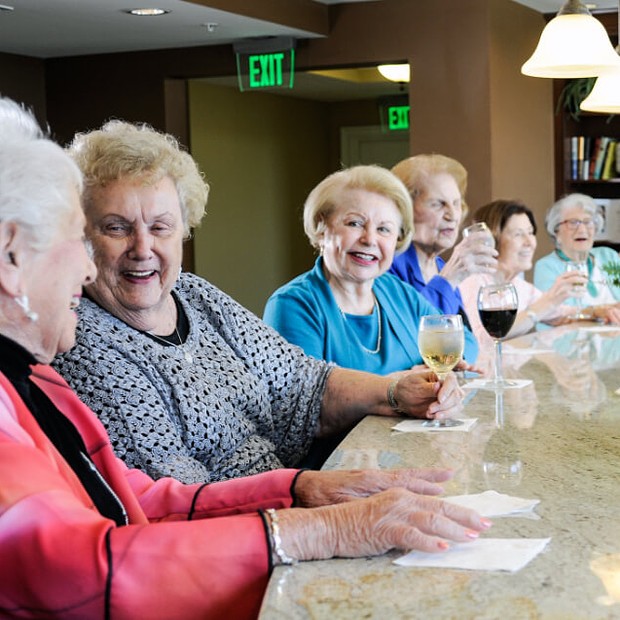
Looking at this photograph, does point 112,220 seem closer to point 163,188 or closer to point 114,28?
point 163,188

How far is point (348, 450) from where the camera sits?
71.7 inches

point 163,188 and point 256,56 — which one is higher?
point 256,56

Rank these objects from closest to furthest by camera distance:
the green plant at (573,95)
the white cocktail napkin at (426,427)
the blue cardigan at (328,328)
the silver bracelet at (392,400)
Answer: the white cocktail napkin at (426,427) → the silver bracelet at (392,400) → the blue cardigan at (328,328) → the green plant at (573,95)

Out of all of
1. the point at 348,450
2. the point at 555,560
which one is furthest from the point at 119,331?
the point at 555,560

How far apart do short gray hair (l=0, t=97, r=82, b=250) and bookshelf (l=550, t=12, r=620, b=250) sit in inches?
259

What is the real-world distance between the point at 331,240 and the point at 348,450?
131 cm

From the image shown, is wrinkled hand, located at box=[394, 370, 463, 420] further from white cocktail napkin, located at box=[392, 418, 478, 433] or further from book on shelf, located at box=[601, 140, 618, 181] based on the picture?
book on shelf, located at box=[601, 140, 618, 181]

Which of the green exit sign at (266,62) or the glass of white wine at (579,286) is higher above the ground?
the green exit sign at (266,62)

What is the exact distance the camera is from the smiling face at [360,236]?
301 cm

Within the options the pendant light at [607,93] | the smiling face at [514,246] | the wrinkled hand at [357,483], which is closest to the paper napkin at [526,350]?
the pendant light at [607,93]

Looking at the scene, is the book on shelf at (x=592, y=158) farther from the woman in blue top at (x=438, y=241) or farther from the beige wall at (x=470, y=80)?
the woman in blue top at (x=438, y=241)

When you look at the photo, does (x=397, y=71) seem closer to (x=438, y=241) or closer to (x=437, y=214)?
(x=437, y=214)

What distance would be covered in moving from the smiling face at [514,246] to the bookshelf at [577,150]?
290cm

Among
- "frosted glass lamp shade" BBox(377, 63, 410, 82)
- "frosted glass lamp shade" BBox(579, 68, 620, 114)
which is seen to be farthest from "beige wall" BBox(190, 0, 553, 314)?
"frosted glass lamp shade" BBox(579, 68, 620, 114)
